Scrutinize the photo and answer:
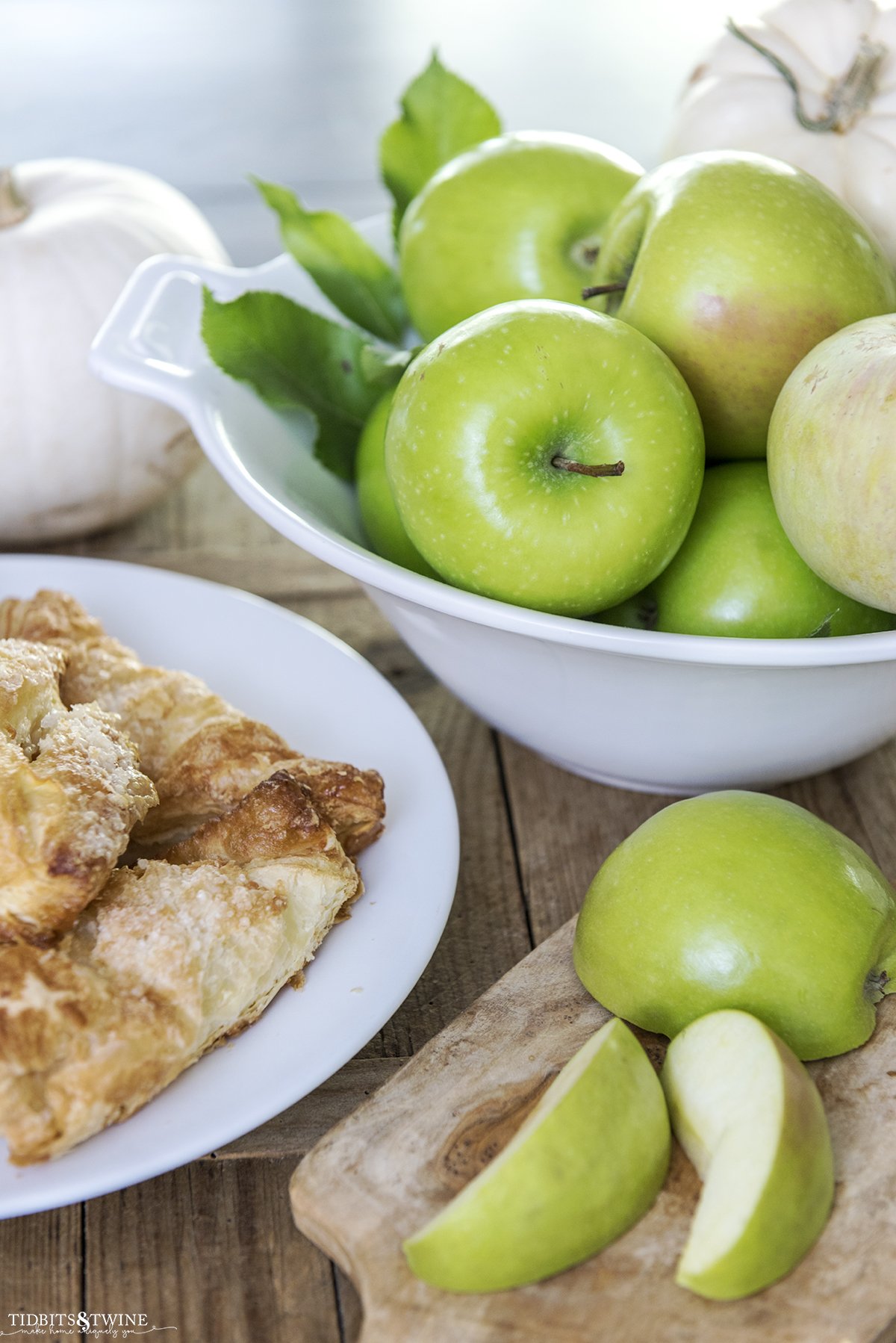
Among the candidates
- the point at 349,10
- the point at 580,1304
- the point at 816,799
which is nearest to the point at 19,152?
the point at 349,10

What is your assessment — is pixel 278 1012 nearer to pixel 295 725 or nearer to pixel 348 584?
pixel 295 725

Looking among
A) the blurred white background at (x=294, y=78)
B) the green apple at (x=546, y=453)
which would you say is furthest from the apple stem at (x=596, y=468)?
the blurred white background at (x=294, y=78)

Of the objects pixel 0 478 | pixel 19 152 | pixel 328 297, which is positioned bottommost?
pixel 19 152

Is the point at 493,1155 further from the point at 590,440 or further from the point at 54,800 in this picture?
the point at 590,440

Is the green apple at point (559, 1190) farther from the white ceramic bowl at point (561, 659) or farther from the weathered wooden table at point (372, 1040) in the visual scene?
the white ceramic bowl at point (561, 659)

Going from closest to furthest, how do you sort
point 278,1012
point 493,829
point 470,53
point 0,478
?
point 278,1012 < point 493,829 < point 0,478 < point 470,53

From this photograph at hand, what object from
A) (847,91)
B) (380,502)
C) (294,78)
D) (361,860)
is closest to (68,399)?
(380,502)
